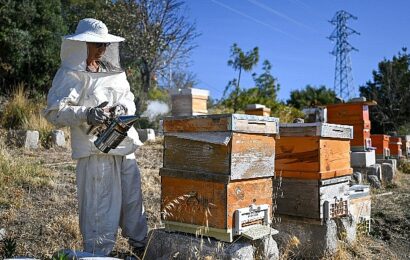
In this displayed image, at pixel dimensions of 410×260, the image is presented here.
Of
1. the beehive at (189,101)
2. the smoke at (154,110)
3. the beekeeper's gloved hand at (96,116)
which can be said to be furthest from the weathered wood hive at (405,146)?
the beekeeper's gloved hand at (96,116)

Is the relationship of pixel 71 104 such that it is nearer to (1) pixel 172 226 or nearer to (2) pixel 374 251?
(1) pixel 172 226

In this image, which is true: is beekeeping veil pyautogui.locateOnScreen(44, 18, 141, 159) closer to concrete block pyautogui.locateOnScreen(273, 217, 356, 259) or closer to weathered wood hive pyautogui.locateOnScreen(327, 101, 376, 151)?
concrete block pyautogui.locateOnScreen(273, 217, 356, 259)

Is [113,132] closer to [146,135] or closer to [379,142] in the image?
[146,135]

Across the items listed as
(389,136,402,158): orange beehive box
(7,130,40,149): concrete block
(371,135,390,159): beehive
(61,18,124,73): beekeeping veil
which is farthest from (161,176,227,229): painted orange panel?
(389,136,402,158): orange beehive box

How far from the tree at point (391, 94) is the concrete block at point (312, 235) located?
17026mm

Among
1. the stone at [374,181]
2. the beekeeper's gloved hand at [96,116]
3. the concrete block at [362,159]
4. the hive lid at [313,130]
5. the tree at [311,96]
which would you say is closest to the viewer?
the beekeeper's gloved hand at [96,116]

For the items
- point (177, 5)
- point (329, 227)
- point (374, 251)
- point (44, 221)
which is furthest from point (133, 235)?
point (177, 5)

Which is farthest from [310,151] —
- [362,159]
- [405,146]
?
[405,146]

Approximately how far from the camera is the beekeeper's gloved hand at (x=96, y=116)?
2693 millimetres

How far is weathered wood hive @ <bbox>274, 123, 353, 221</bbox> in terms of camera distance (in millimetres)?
3494

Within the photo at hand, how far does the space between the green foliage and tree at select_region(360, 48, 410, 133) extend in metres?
14.4

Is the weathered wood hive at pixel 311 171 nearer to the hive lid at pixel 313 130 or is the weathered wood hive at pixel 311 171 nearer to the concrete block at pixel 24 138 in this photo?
the hive lid at pixel 313 130

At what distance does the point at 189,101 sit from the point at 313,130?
5.96m

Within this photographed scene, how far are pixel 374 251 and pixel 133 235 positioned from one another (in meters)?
2.17
